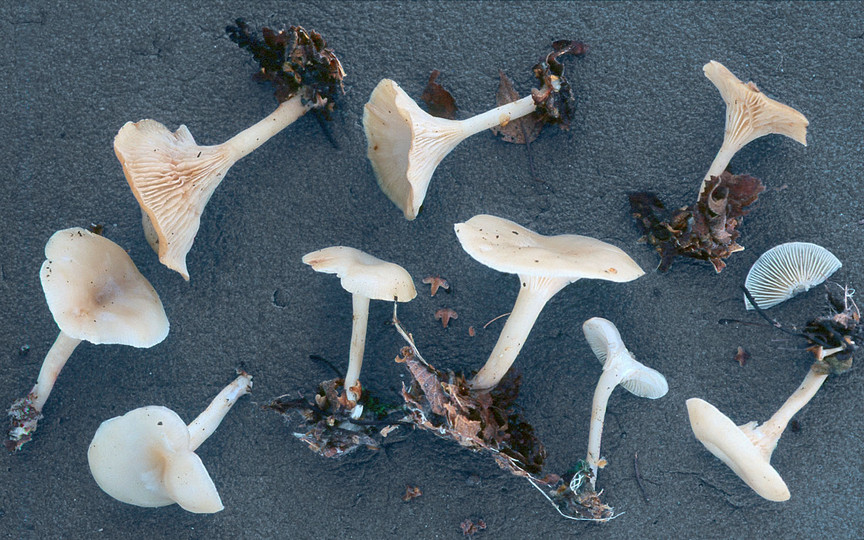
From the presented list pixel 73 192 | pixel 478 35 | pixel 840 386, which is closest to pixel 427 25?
pixel 478 35

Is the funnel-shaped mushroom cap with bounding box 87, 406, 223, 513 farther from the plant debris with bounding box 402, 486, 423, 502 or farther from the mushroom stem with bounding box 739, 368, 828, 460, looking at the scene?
the mushroom stem with bounding box 739, 368, 828, 460

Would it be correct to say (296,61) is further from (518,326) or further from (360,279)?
(518,326)

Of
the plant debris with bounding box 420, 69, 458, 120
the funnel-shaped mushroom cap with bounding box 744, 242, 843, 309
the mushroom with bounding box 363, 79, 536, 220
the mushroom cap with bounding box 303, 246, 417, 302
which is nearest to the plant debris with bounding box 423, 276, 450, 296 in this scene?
the mushroom with bounding box 363, 79, 536, 220

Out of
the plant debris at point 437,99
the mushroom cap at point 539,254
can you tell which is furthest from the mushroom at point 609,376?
the plant debris at point 437,99

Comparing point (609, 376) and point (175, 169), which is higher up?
point (175, 169)

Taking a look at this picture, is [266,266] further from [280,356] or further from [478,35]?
[478,35]

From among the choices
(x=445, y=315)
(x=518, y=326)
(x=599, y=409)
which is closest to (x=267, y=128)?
(x=445, y=315)
